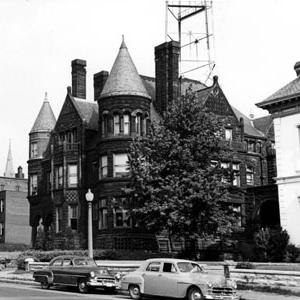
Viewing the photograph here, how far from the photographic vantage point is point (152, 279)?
21.5m

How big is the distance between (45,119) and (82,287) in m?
34.0

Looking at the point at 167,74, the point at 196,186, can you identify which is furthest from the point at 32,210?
the point at 196,186

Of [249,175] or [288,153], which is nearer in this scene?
[288,153]

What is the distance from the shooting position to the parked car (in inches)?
786

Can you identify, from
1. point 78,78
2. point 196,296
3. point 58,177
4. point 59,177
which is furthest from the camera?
point 78,78

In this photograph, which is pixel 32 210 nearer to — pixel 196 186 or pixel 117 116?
pixel 117 116

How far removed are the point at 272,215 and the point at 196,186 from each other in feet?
56.9

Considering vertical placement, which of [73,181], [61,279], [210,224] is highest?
[73,181]

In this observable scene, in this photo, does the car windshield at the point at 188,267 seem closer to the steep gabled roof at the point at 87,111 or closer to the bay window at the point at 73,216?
the bay window at the point at 73,216

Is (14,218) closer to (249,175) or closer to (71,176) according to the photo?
(71,176)

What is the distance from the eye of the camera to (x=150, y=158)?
3675 cm

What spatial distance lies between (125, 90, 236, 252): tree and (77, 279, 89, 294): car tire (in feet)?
32.1

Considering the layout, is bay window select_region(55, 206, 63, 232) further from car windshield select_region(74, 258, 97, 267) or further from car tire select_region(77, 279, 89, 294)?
car tire select_region(77, 279, 89, 294)

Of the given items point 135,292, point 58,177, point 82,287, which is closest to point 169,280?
point 135,292
